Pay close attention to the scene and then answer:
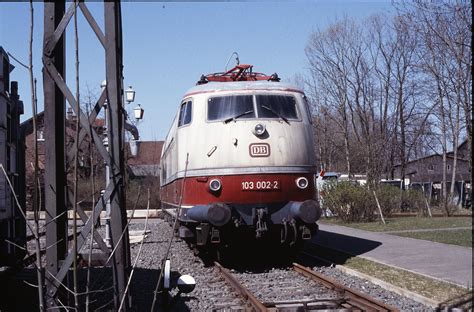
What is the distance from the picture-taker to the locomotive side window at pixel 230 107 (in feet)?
39.0

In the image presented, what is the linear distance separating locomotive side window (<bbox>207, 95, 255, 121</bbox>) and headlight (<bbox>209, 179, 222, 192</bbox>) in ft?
4.21

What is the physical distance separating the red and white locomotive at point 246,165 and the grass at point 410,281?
1.33 m

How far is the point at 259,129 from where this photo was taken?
1162cm

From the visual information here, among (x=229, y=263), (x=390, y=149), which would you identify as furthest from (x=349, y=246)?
(x=390, y=149)

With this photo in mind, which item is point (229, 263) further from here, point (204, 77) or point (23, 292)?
point (23, 292)

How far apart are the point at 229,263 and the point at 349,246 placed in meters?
4.04

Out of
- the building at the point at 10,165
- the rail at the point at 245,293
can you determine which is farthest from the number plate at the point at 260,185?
the building at the point at 10,165

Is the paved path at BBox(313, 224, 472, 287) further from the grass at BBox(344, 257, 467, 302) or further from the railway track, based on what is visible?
the railway track

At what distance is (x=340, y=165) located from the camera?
205 feet

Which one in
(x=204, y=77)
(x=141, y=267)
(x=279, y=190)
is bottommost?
(x=141, y=267)

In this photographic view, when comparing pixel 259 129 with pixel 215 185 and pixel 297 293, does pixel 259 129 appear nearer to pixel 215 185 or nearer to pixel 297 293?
pixel 215 185

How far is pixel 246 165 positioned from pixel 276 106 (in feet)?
4.87

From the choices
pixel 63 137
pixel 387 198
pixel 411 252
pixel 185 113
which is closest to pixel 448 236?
pixel 411 252

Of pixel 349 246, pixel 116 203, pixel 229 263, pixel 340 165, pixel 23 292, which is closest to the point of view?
pixel 116 203
